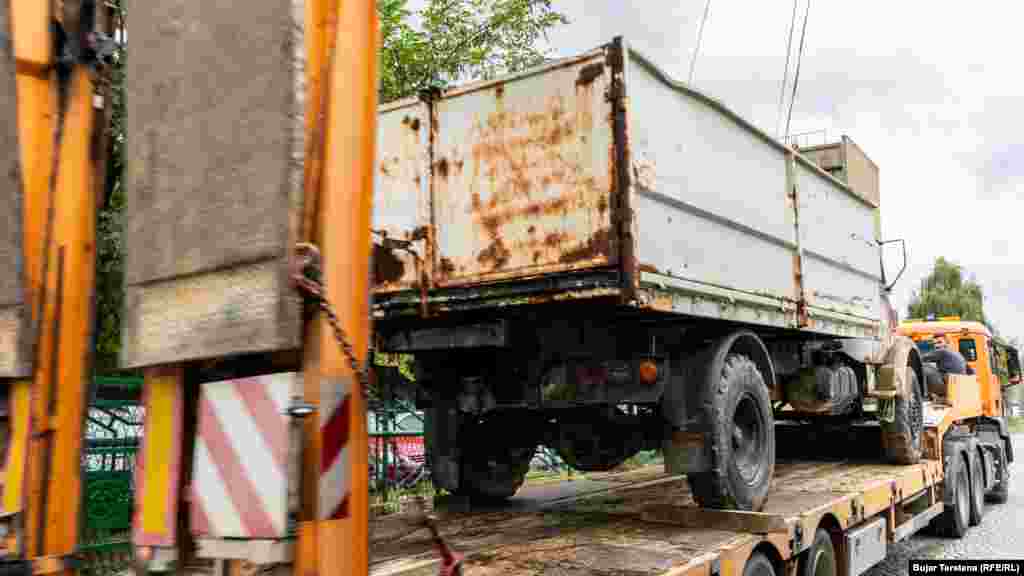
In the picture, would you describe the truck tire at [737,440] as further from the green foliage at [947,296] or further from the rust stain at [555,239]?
the green foliage at [947,296]

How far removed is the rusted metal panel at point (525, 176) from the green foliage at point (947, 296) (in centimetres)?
5470

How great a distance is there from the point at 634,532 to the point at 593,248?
73.6 inches

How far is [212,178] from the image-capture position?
2393 millimetres

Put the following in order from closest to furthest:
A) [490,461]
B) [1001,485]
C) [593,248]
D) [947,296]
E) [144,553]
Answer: [144,553] → [593,248] → [490,461] → [1001,485] → [947,296]

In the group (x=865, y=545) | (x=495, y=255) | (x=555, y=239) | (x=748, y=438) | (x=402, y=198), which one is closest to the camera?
(x=555, y=239)

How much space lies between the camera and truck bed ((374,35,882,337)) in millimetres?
4441

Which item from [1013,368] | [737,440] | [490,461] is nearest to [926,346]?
[1013,368]

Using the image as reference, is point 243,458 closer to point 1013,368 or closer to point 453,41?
point 453,41

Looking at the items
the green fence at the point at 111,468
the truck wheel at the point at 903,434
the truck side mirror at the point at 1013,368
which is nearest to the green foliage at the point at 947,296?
the truck side mirror at the point at 1013,368

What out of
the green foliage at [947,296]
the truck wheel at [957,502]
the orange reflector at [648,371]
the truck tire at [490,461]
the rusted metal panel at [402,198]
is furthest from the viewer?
the green foliage at [947,296]

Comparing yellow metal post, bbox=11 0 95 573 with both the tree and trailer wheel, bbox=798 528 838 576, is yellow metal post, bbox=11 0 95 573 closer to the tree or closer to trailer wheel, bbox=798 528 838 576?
trailer wheel, bbox=798 528 838 576

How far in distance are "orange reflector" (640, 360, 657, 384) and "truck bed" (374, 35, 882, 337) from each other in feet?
1.44

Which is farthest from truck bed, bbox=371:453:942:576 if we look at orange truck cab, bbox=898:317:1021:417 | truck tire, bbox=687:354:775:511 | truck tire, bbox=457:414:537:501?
orange truck cab, bbox=898:317:1021:417

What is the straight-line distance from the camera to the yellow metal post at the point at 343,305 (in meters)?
2.27
